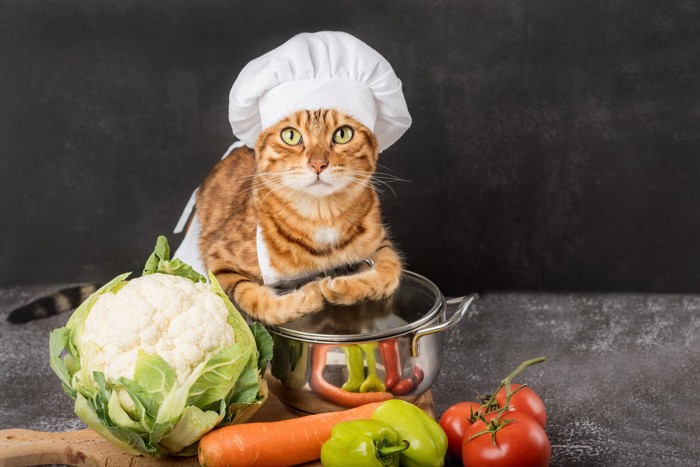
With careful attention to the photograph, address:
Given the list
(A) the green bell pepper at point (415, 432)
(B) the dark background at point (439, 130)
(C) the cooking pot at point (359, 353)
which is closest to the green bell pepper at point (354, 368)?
(C) the cooking pot at point (359, 353)

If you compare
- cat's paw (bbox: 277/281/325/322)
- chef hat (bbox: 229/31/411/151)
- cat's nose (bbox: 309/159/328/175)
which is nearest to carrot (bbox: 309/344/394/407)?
cat's paw (bbox: 277/281/325/322)

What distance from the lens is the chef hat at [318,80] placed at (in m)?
1.99

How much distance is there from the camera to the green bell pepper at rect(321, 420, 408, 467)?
6.05ft

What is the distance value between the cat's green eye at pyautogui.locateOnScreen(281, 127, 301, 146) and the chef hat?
0.11 feet

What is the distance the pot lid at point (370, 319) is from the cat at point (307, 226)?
2 centimetres

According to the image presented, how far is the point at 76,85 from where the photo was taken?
10.0 feet

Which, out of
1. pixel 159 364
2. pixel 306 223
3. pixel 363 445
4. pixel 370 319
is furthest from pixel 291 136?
pixel 363 445

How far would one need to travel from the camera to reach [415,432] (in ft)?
6.28

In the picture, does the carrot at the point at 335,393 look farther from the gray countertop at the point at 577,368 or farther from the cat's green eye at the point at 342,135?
the cat's green eye at the point at 342,135

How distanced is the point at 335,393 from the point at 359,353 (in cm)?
13

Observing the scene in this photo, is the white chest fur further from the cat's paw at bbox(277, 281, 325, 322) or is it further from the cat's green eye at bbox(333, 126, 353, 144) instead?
the cat's green eye at bbox(333, 126, 353, 144)

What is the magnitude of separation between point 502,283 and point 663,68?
0.88 metres

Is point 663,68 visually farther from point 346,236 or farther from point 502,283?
point 346,236

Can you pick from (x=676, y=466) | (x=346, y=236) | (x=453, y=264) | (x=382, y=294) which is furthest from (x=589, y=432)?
(x=453, y=264)
